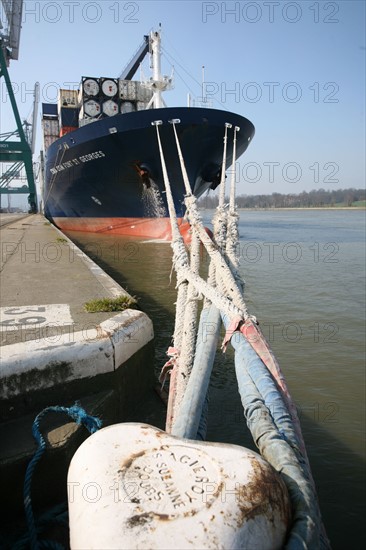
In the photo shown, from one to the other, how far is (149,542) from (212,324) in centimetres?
148

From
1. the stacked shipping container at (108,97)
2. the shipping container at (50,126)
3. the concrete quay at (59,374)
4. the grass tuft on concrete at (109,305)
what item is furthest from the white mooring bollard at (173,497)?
the shipping container at (50,126)

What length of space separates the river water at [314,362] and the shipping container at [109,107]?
1325 cm

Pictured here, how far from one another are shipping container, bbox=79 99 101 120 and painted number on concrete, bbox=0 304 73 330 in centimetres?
2097

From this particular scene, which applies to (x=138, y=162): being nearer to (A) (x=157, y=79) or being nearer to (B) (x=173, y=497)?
(A) (x=157, y=79)

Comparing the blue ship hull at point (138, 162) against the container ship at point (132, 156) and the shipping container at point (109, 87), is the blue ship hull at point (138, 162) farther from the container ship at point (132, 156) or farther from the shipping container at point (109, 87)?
the shipping container at point (109, 87)

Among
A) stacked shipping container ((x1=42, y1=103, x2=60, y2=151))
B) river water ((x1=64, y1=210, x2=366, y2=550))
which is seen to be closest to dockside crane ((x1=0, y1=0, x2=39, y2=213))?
stacked shipping container ((x1=42, y1=103, x2=60, y2=151))

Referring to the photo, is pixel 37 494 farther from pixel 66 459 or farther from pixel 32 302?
pixel 32 302

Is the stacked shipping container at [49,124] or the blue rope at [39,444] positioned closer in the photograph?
the blue rope at [39,444]

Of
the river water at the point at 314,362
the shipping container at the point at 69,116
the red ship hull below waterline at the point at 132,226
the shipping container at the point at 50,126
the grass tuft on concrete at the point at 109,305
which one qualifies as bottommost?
the river water at the point at 314,362

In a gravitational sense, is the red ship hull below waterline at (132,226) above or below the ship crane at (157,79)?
below

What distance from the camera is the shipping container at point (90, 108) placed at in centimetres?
2195

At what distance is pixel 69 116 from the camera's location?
2584 centimetres

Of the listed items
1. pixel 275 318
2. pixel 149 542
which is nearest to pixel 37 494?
pixel 149 542

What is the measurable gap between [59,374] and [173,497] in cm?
170
